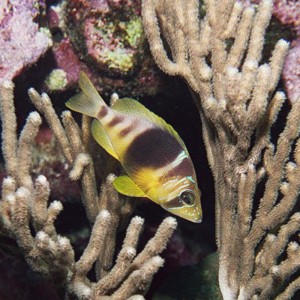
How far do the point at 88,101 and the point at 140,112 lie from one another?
1.04 feet

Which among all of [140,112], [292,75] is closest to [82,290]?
[140,112]

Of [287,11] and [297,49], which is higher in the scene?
[287,11]

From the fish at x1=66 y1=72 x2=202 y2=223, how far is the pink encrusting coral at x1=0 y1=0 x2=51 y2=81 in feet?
3.01

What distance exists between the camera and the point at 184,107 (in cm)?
360

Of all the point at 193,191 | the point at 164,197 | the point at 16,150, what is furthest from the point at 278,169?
the point at 16,150

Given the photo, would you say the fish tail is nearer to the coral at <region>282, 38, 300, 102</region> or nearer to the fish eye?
the fish eye

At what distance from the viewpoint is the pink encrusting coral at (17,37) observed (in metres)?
2.84

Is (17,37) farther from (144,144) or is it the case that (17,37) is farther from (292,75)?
(292,75)

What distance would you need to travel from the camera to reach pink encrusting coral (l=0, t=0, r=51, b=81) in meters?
2.84

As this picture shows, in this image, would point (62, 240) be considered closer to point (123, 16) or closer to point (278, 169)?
point (278, 169)

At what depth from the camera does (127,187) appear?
2193 millimetres

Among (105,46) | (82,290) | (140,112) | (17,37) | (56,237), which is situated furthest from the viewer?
(105,46)

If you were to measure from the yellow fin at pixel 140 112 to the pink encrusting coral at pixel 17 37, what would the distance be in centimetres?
112

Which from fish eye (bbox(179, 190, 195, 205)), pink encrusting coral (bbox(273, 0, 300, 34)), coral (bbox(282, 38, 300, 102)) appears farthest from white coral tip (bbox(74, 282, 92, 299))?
pink encrusting coral (bbox(273, 0, 300, 34))
